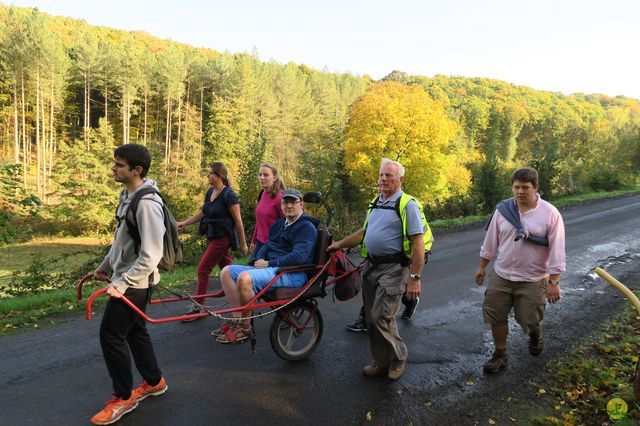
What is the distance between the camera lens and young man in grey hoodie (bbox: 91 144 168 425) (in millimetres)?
3057

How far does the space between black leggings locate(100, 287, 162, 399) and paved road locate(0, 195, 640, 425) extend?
1.08ft

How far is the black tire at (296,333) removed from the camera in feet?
13.6

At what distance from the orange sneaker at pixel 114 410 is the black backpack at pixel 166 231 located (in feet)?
3.71

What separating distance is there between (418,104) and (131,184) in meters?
32.4

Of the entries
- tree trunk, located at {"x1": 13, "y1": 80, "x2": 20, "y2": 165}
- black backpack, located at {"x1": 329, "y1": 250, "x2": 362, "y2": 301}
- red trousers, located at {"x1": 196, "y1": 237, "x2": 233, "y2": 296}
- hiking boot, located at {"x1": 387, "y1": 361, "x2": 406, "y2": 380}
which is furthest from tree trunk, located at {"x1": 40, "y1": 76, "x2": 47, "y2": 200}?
hiking boot, located at {"x1": 387, "y1": 361, "x2": 406, "y2": 380}

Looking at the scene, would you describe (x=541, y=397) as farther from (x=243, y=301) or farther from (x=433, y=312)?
(x=243, y=301)

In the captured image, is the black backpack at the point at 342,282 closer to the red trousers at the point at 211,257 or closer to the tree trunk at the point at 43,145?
the red trousers at the point at 211,257

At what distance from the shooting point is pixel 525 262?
161 inches

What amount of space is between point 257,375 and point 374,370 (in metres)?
1.19

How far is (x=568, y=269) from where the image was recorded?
8477mm

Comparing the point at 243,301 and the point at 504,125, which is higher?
the point at 504,125

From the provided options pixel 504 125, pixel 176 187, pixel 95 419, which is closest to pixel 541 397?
pixel 95 419

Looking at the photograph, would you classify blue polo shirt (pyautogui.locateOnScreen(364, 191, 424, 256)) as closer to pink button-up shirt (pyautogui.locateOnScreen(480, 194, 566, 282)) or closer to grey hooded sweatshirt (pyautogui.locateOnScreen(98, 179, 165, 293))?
pink button-up shirt (pyautogui.locateOnScreen(480, 194, 566, 282))

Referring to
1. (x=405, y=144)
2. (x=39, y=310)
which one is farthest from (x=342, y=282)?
(x=405, y=144)
